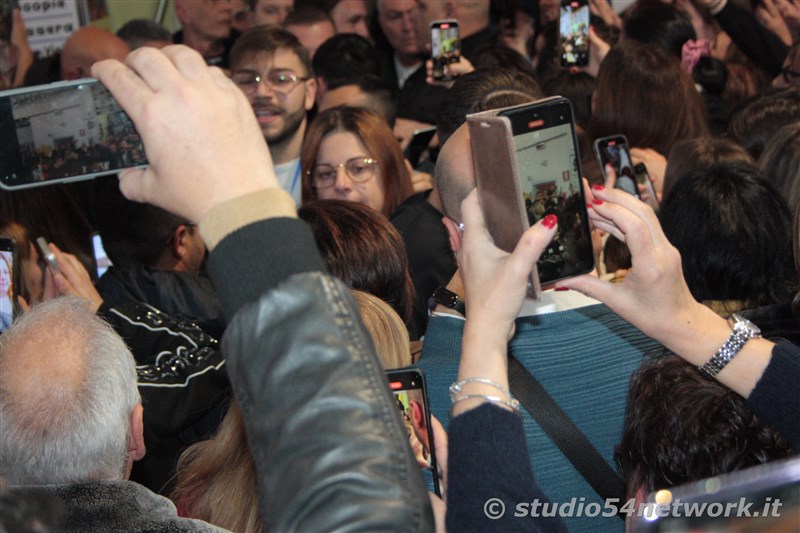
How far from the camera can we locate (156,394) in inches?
98.4

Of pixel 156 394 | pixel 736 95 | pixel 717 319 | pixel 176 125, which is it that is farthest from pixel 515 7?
pixel 176 125

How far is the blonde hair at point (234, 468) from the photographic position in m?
1.93

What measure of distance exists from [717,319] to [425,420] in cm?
53

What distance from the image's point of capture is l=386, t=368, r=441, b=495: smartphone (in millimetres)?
1691

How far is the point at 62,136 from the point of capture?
1647mm

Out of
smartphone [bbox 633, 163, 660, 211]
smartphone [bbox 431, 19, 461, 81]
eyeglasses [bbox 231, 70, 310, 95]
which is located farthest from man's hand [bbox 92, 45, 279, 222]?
smartphone [bbox 431, 19, 461, 81]

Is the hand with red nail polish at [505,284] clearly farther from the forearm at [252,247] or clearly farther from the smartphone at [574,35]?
the smartphone at [574,35]

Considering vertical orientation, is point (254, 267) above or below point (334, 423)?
above

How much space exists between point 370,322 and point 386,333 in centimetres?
4

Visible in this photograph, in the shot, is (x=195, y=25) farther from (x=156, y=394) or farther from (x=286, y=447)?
(x=286, y=447)

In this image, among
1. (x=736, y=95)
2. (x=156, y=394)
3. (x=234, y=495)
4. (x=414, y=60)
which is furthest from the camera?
(x=414, y=60)

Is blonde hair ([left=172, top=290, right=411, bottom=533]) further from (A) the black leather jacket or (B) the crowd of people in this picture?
(A) the black leather jacket

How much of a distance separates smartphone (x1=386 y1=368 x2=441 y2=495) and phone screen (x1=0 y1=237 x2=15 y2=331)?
1777mm

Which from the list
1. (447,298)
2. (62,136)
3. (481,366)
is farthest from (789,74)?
(62,136)
